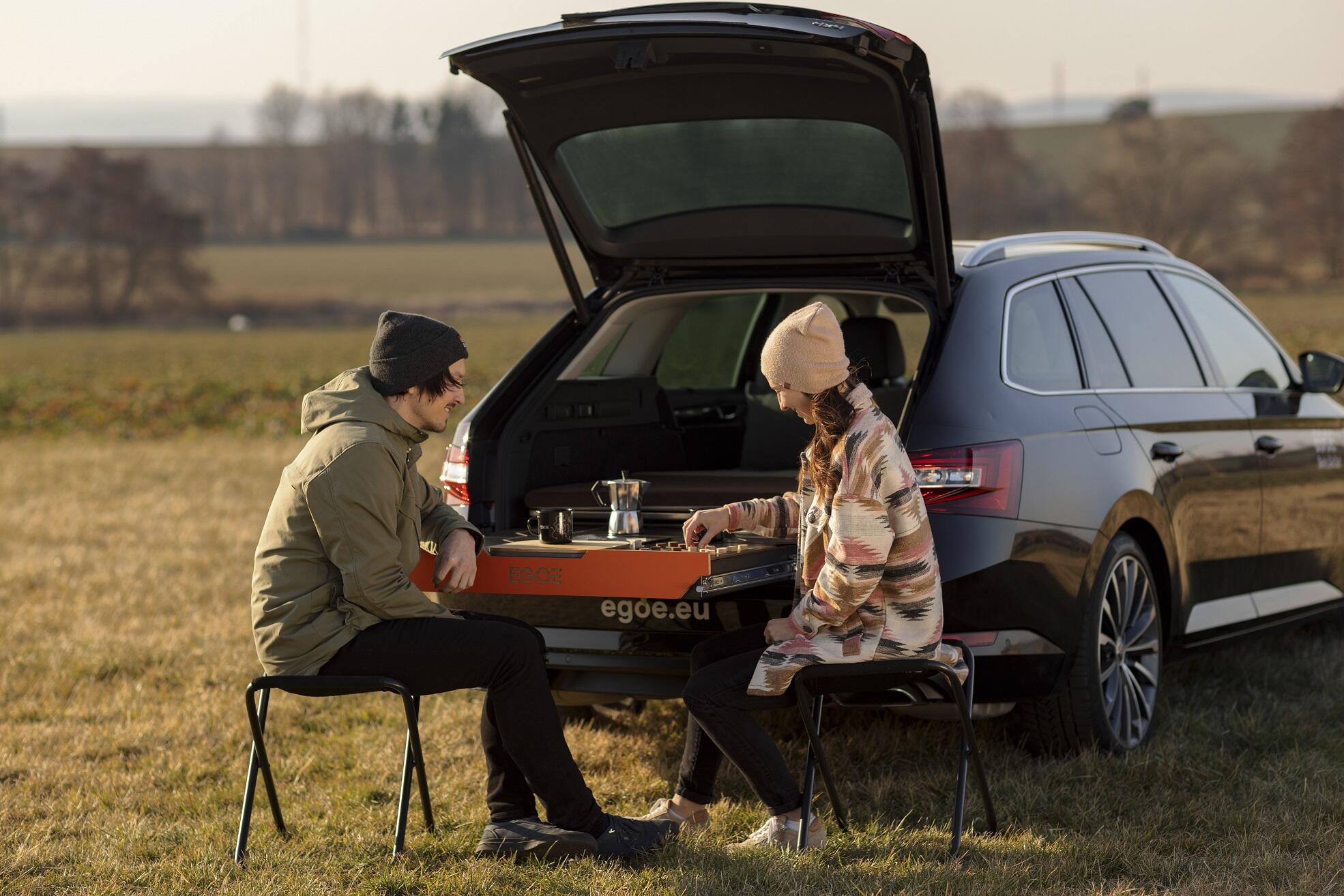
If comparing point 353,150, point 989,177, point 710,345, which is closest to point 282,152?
point 353,150

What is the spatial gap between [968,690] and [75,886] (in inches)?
97.0

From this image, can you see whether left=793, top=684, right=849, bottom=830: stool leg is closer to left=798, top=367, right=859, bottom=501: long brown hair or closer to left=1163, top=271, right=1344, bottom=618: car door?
left=798, top=367, right=859, bottom=501: long brown hair

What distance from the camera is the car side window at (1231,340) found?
606cm

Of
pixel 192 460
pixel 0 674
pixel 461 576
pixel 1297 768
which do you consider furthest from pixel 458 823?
pixel 192 460

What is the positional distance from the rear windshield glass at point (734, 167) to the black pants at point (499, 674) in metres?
1.75

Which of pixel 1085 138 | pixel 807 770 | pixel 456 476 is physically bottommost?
pixel 807 770

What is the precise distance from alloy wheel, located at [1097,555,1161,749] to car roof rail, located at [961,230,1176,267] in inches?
41.0

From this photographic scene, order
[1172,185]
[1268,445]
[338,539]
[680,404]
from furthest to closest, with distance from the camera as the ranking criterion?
[1172,185] < [680,404] < [1268,445] < [338,539]

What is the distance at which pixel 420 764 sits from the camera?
4430 mm

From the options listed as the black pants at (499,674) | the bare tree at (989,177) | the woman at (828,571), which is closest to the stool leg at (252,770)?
the black pants at (499,674)

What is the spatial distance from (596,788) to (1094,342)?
2.18 metres

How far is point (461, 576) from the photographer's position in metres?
4.44

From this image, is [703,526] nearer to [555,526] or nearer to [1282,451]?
[555,526]

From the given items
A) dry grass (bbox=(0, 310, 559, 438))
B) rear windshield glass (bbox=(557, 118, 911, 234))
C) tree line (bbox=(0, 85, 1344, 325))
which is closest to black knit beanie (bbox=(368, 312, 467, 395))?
rear windshield glass (bbox=(557, 118, 911, 234))
